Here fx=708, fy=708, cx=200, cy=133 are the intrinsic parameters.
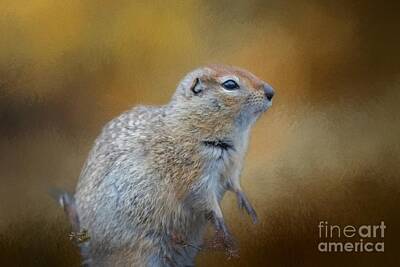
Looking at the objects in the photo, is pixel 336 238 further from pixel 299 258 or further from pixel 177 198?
pixel 177 198

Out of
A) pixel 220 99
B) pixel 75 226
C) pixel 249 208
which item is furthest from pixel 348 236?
pixel 75 226

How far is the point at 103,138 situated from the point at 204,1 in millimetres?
717

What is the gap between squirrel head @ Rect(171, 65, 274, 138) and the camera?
112 inches

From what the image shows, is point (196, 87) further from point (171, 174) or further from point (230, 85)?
point (171, 174)

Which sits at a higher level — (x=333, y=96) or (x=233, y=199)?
(x=333, y=96)

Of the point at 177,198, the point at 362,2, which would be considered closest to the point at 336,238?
the point at 177,198

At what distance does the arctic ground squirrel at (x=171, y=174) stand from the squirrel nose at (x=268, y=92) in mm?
14

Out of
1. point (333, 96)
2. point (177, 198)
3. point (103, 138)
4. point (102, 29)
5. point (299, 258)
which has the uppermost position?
point (102, 29)

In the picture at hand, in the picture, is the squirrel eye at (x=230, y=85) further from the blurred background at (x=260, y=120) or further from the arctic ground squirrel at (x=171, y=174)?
the blurred background at (x=260, y=120)

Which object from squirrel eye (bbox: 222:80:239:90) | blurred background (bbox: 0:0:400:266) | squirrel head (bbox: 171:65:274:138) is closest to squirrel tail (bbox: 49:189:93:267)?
blurred background (bbox: 0:0:400:266)

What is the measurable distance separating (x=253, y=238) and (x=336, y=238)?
349 mm

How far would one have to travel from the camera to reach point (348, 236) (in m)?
2.97

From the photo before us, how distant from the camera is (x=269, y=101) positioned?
293cm

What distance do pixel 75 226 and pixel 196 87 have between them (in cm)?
77
